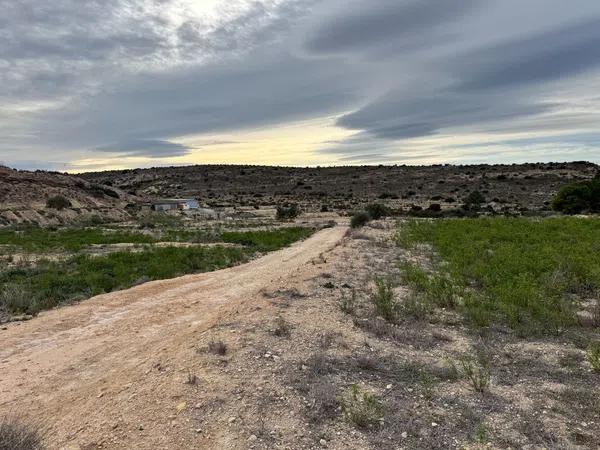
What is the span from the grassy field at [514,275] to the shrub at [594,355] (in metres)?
0.88

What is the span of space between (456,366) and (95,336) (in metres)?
6.27

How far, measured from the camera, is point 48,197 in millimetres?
51062

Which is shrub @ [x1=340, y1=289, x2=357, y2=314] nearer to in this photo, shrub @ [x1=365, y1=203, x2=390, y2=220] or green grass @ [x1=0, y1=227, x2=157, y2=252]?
green grass @ [x1=0, y1=227, x2=157, y2=252]

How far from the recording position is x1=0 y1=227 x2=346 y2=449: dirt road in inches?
209

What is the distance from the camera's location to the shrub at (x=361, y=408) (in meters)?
5.02

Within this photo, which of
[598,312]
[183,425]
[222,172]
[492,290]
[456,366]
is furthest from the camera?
[222,172]

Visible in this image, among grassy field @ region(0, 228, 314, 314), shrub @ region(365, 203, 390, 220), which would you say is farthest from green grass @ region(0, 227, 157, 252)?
shrub @ region(365, 203, 390, 220)

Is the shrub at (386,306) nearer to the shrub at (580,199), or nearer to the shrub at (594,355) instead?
the shrub at (594,355)

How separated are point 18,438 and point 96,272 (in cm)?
1149

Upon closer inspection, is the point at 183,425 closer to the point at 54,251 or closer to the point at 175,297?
the point at 175,297

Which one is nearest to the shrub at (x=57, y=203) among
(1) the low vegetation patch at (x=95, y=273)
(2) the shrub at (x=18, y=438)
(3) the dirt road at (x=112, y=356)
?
(1) the low vegetation patch at (x=95, y=273)

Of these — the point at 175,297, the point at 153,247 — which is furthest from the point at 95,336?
the point at 153,247

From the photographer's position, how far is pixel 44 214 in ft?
149

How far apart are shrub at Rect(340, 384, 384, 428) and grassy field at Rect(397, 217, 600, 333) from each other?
3.62 meters
